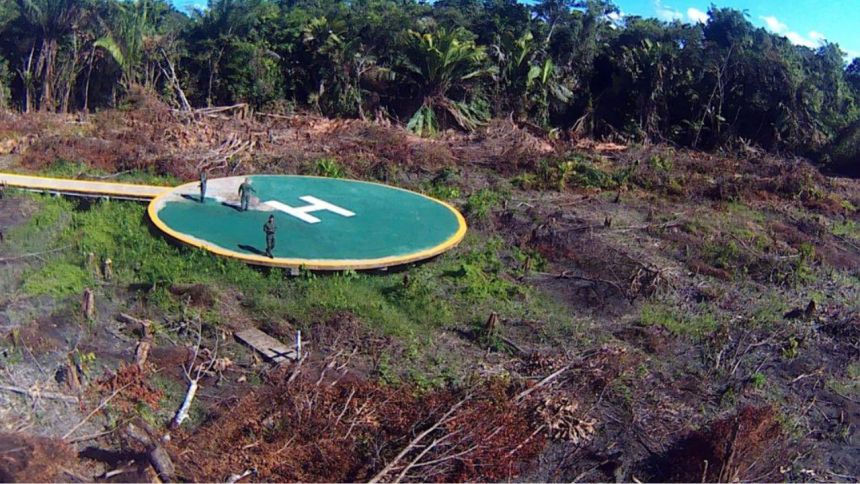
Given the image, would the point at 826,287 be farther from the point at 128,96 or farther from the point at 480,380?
the point at 128,96

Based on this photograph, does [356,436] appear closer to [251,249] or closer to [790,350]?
[251,249]

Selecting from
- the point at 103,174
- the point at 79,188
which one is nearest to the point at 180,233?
the point at 79,188

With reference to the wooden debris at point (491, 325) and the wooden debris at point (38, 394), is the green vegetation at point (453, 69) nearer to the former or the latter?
the wooden debris at point (491, 325)

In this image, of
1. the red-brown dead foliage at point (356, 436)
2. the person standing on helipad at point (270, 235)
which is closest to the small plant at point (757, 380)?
the red-brown dead foliage at point (356, 436)

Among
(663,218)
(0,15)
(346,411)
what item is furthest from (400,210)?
(0,15)

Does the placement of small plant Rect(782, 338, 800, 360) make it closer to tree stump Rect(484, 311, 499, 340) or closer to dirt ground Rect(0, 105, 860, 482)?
dirt ground Rect(0, 105, 860, 482)

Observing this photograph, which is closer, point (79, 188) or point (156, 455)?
point (156, 455)

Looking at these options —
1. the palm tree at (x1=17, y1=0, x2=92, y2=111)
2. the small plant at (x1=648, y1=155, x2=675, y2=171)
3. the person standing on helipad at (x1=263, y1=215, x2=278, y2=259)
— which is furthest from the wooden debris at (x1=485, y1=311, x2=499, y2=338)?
the palm tree at (x1=17, y1=0, x2=92, y2=111)
